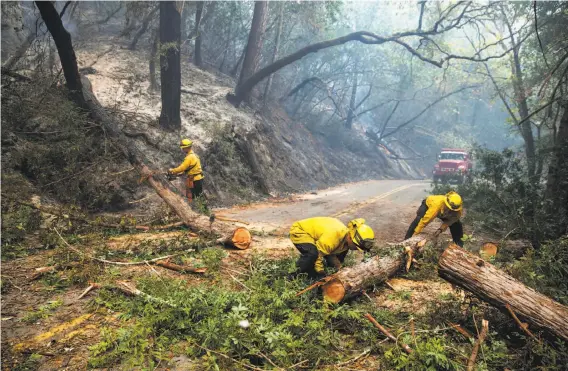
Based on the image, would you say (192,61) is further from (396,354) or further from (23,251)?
(396,354)

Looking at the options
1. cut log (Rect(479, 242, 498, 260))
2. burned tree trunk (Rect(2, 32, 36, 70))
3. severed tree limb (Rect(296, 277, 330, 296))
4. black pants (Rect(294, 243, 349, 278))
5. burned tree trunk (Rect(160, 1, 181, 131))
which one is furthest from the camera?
burned tree trunk (Rect(160, 1, 181, 131))

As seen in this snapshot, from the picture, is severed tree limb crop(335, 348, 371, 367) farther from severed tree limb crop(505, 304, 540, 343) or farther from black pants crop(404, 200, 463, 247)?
black pants crop(404, 200, 463, 247)

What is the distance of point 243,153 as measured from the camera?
46.1 feet

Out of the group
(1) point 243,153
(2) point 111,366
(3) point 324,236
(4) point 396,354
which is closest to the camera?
(2) point 111,366

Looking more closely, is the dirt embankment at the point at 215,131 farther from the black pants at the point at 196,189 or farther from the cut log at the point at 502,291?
the cut log at the point at 502,291

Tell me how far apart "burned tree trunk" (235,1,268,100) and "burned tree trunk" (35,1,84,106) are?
9285 mm

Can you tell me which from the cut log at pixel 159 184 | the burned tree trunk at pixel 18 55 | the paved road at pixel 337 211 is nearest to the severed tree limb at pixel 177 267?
the cut log at pixel 159 184

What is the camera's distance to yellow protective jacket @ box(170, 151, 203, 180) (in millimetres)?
8516

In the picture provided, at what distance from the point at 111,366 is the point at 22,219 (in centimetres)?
455

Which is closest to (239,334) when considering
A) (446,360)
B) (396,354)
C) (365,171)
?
(396,354)

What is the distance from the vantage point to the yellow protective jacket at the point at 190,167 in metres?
8.52

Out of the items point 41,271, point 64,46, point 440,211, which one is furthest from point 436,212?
point 64,46

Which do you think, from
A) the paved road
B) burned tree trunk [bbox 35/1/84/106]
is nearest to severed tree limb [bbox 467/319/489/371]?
the paved road

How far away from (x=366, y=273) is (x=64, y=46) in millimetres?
9153
